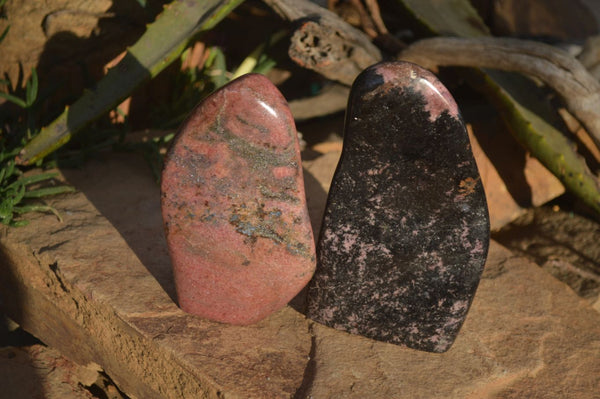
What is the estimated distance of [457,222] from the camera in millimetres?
1490

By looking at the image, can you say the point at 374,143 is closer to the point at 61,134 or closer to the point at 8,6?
the point at 61,134

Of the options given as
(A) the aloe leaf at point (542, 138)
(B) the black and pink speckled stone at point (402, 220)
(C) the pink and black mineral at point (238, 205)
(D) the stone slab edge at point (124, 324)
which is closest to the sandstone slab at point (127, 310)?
(D) the stone slab edge at point (124, 324)

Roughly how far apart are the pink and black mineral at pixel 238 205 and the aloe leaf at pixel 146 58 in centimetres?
68

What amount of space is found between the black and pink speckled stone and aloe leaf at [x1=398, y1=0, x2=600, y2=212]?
84cm

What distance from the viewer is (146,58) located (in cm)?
205

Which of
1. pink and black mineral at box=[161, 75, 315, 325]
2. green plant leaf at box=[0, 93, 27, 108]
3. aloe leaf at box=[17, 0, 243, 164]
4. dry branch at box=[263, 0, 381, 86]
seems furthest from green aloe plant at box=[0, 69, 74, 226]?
dry branch at box=[263, 0, 381, 86]

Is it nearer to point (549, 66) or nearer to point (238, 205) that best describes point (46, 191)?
point (238, 205)

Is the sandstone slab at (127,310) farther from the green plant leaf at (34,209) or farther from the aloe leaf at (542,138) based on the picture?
the aloe leaf at (542,138)

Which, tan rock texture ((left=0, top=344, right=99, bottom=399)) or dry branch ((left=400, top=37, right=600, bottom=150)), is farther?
dry branch ((left=400, top=37, right=600, bottom=150))

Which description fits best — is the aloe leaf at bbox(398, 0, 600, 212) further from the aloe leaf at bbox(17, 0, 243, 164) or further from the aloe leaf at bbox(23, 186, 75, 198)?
the aloe leaf at bbox(23, 186, 75, 198)

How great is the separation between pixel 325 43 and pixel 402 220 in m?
0.92

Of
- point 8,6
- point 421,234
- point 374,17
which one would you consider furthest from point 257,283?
point 8,6

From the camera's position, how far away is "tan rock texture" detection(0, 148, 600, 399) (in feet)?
5.03

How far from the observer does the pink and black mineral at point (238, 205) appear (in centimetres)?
140
